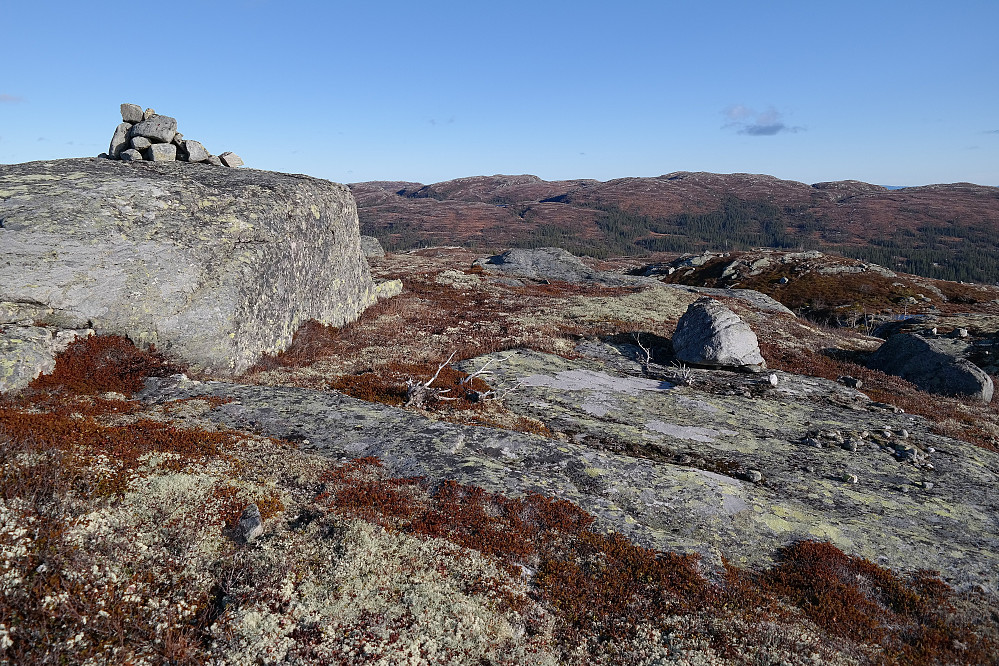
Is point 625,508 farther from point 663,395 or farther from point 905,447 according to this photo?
point 905,447

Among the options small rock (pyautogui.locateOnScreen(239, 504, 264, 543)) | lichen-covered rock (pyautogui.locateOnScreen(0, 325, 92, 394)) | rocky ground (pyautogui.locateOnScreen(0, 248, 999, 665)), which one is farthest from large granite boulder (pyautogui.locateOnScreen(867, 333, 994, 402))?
lichen-covered rock (pyautogui.locateOnScreen(0, 325, 92, 394))

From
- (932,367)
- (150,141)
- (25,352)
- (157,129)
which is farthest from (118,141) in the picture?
(932,367)

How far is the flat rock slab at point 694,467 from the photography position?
9438 mm

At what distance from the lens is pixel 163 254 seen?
Answer: 54.1 ft

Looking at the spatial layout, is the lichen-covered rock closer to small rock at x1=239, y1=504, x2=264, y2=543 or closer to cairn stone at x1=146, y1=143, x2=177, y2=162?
small rock at x1=239, y1=504, x2=264, y2=543

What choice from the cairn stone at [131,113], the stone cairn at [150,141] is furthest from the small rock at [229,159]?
the cairn stone at [131,113]

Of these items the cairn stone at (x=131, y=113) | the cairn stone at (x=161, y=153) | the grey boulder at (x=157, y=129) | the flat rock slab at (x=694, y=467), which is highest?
the cairn stone at (x=131, y=113)

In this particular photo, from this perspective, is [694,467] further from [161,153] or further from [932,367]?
[161,153]

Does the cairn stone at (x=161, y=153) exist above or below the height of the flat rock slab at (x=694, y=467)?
above

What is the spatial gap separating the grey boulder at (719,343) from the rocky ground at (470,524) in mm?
5207

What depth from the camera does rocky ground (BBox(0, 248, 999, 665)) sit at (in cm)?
618

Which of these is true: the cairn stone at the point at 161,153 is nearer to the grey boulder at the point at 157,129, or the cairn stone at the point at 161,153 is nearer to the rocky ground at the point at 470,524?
the grey boulder at the point at 157,129

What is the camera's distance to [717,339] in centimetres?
2328

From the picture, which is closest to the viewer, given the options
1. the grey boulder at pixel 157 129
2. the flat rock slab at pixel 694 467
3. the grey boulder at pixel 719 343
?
the flat rock slab at pixel 694 467
